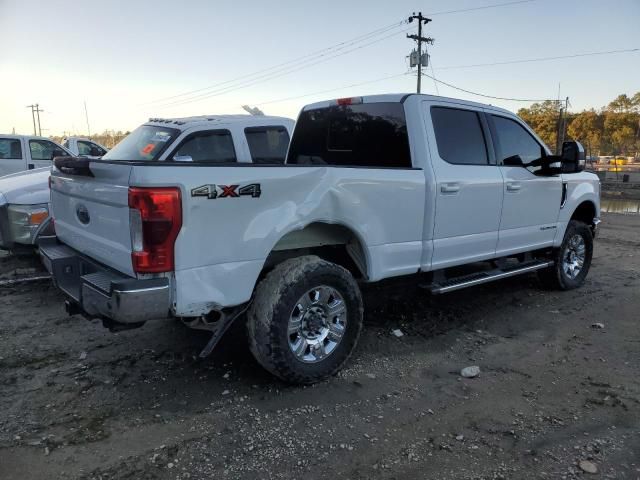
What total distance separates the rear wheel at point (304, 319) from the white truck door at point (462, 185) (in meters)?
1.07

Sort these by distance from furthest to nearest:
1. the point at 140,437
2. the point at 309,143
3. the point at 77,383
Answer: the point at 309,143
the point at 77,383
the point at 140,437

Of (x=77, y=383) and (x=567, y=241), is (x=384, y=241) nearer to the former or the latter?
(x=77, y=383)

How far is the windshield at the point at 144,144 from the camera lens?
22.4 ft

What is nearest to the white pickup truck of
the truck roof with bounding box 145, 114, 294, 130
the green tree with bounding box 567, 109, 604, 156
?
the truck roof with bounding box 145, 114, 294, 130

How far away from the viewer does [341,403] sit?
3375mm

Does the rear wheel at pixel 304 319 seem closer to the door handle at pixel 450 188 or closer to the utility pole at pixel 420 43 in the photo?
the door handle at pixel 450 188

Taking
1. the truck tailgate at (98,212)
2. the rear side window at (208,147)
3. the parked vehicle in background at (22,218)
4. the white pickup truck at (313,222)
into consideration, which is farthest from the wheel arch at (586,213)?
the parked vehicle in background at (22,218)

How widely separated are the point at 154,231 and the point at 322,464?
156 cm

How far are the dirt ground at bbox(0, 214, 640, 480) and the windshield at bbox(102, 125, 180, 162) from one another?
253 cm

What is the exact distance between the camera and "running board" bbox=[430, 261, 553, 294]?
4408 mm

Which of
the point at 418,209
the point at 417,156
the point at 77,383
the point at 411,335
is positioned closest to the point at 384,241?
the point at 418,209

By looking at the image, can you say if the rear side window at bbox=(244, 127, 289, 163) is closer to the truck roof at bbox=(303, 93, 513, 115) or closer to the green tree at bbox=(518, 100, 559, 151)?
the truck roof at bbox=(303, 93, 513, 115)

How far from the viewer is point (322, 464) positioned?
272 centimetres

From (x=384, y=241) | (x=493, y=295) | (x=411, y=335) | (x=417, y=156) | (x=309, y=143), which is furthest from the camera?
(x=493, y=295)
